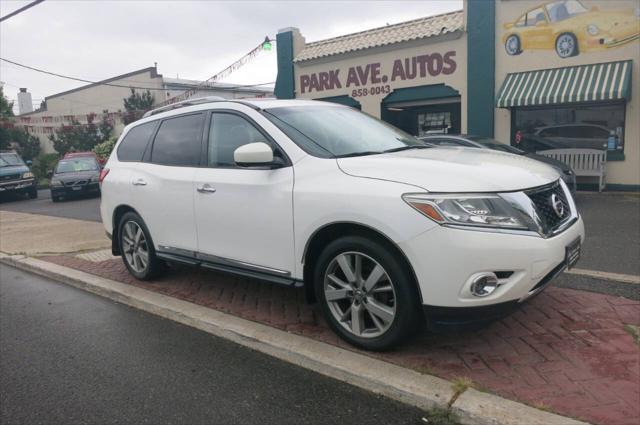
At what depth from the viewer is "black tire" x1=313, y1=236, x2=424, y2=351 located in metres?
3.21

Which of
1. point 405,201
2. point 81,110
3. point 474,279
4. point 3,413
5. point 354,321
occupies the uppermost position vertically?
point 81,110

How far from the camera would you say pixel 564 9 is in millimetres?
12805

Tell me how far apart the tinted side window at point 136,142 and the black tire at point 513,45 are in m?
11.1

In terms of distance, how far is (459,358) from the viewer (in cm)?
339

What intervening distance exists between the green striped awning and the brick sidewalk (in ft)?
29.9

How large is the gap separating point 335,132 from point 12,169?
1906cm

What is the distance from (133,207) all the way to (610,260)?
5094 millimetres

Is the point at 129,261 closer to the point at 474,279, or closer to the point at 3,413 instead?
the point at 3,413

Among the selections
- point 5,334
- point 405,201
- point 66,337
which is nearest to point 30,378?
point 66,337

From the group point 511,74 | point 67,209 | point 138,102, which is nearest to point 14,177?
point 67,209

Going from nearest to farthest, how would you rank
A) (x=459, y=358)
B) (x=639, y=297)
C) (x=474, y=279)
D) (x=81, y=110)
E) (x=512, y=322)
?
(x=474, y=279), (x=459, y=358), (x=512, y=322), (x=639, y=297), (x=81, y=110)

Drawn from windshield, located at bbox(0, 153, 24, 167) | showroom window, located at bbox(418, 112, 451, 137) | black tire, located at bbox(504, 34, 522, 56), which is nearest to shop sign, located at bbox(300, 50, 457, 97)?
showroom window, located at bbox(418, 112, 451, 137)

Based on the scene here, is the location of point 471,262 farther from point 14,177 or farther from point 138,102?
point 138,102

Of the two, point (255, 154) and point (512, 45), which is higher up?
point (512, 45)
